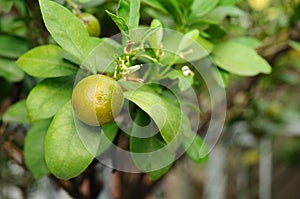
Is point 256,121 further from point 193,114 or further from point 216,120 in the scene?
point 193,114

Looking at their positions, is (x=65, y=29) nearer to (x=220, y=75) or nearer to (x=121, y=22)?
(x=121, y=22)

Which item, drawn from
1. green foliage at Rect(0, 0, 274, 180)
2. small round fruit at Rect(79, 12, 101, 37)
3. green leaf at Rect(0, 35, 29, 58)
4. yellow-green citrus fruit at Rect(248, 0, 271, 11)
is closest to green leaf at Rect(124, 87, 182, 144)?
green foliage at Rect(0, 0, 274, 180)

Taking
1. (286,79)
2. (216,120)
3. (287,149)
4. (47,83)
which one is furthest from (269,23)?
(287,149)

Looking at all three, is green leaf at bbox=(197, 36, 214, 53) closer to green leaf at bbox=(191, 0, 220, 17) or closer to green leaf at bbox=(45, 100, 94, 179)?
green leaf at bbox=(191, 0, 220, 17)

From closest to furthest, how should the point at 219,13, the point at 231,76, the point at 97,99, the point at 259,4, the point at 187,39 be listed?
the point at 97,99 < the point at 187,39 < the point at 219,13 < the point at 231,76 < the point at 259,4

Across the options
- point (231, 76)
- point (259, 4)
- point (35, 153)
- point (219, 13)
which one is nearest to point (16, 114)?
point (35, 153)

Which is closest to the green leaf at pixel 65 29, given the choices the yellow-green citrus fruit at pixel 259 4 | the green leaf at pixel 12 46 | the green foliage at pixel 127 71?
the green foliage at pixel 127 71
